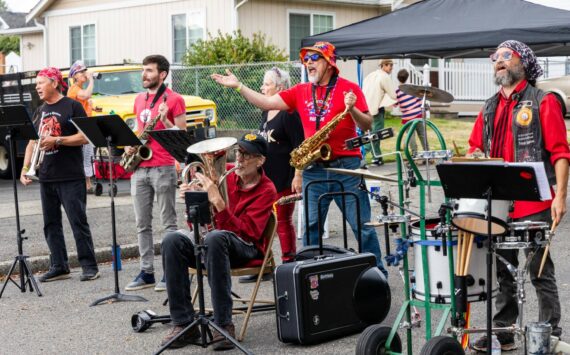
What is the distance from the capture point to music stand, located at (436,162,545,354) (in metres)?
5.02

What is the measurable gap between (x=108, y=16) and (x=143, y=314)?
21.1 meters

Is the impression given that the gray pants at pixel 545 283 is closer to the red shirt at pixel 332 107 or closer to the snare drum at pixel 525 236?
the snare drum at pixel 525 236

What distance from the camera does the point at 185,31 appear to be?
83.1 feet

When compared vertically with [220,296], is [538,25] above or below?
above

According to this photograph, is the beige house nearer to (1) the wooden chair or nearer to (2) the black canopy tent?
(2) the black canopy tent

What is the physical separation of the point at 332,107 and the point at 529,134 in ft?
8.07

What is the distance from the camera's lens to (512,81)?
19.4 ft

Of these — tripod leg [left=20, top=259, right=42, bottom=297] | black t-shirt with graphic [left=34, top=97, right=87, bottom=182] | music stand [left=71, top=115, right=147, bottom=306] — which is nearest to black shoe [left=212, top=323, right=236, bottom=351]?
music stand [left=71, top=115, right=147, bottom=306]

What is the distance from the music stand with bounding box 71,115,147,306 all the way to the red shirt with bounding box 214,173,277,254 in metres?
1.33

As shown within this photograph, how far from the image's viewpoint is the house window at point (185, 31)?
81.7 feet

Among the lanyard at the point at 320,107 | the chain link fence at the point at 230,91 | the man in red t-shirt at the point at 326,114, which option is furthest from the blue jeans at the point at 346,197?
the chain link fence at the point at 230,91

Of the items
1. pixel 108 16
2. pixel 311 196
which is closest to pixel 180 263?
pixel 311 196

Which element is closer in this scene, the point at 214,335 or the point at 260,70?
the point at 214,335

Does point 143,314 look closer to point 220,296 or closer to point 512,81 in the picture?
point 220,296
